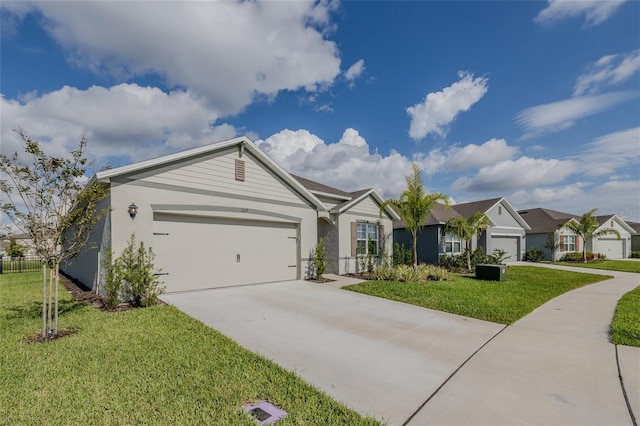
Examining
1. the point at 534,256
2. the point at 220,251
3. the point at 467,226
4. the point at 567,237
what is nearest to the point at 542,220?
the point at 567,237

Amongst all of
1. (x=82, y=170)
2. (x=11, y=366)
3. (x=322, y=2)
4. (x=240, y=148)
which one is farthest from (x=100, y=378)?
(x=322, y=2)

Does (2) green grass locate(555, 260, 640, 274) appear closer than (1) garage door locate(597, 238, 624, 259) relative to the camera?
Yes

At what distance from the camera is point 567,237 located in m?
25.8

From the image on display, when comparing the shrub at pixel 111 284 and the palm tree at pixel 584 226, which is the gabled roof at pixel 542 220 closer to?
the palm tree at pixel 584 226

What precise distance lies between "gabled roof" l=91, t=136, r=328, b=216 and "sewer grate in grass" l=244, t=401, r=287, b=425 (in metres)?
7.18

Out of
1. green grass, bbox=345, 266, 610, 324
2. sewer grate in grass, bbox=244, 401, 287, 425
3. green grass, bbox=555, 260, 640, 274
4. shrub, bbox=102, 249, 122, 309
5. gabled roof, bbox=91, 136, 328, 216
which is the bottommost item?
green grass, bbox=555, 260, 640, 274

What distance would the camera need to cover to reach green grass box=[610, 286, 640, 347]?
17.1ft

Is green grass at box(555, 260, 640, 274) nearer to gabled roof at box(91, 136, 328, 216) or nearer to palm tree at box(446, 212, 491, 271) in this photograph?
palm tree at box(446, 212, 491, 271)

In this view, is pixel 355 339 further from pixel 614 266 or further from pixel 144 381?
pixel 614 266

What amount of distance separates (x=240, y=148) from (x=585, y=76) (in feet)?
38.1

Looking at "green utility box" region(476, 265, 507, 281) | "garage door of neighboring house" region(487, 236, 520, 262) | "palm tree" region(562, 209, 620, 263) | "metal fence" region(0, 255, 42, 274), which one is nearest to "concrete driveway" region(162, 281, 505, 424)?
"green utility box" region(476, 265, 507, 281)

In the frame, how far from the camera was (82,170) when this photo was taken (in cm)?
560

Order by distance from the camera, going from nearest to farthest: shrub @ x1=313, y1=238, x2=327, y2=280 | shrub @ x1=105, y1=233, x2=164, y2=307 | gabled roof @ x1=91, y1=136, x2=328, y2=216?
shrub @ x1=105, y1=233, x2=164, y2=307 → gabled roof @ x1=91, y1=136, x2=328, y2=216 → shrub @ x1=313, y1=238, x2=327, y2=280

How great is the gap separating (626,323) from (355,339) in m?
5.79
